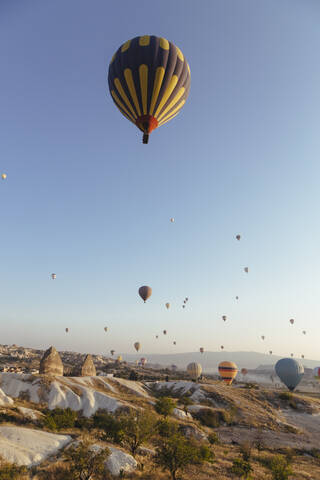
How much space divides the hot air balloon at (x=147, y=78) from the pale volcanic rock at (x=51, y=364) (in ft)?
166

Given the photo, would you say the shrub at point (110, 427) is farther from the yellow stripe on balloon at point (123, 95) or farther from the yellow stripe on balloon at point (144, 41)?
the yellow stripe on balloon at point (144, 41)

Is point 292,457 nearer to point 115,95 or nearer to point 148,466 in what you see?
point 148,466

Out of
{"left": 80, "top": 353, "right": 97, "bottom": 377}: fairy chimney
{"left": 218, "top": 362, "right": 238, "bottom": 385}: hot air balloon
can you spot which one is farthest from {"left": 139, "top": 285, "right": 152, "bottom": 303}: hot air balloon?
{"left": 218, "top": 362, "right": 238, "bottom": 385}: hot air balloon

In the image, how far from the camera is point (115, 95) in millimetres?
28438

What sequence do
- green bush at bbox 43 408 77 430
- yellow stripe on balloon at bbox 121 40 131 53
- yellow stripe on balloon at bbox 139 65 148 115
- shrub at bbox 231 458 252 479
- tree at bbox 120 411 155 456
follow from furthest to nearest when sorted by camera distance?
green bush at bbox 43 408 77 430 < yellow stripe on balloon at bbox 121 40 131 53 < yellow stripe on balloon at bbox 139 65 148 115 < tree at bbox 120 411 155 456 < shrub at bbox 231 458 252 479

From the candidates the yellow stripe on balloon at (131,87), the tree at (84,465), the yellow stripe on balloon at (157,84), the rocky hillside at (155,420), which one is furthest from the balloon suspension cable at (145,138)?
the rocky hillside at (155,420)

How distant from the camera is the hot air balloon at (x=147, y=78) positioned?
26.4 m

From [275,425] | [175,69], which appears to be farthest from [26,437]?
[275,425]

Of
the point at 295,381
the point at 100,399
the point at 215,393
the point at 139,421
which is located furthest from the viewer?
the point at 295,381

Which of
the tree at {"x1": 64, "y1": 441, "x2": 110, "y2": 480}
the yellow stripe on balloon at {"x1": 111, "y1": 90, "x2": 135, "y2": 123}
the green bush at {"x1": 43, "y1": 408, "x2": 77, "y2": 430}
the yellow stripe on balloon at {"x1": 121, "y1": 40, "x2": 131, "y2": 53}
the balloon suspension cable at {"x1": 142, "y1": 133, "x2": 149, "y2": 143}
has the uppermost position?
the yellow stripe on balloon at {"x1": 121, "y1": 40, "x2": 131, "y2": 53}

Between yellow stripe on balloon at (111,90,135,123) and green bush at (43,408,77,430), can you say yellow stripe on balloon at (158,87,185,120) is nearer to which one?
yellow stripe on balloon at (111,90,135,123)

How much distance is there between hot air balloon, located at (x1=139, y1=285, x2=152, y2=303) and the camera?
59569 millimetres

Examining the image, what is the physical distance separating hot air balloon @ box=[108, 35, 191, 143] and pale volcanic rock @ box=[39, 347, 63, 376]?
166 feet

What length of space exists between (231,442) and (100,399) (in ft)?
71.3
